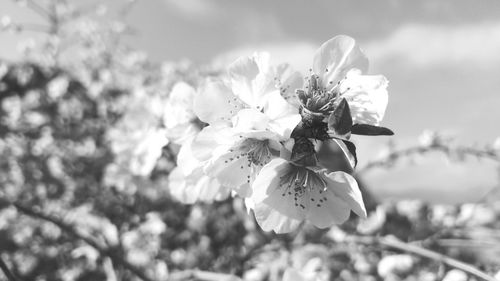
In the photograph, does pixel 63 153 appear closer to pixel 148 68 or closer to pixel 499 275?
pixel 148 68

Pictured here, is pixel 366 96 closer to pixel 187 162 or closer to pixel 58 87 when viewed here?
pixel 187 162

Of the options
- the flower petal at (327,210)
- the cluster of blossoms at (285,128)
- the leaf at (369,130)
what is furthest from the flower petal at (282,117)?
the flower petal at (327,210)

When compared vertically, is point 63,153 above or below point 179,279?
below

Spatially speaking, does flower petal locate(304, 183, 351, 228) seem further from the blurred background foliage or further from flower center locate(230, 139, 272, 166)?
the blurred background foliage

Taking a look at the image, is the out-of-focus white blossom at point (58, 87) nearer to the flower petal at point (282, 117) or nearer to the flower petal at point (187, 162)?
the flower petal at point (187, 162)

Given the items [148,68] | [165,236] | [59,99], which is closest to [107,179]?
[165,236]

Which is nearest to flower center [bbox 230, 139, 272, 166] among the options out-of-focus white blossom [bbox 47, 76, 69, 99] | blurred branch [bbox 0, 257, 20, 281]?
blurred branch [bbox 0, 257, 20, 281]
